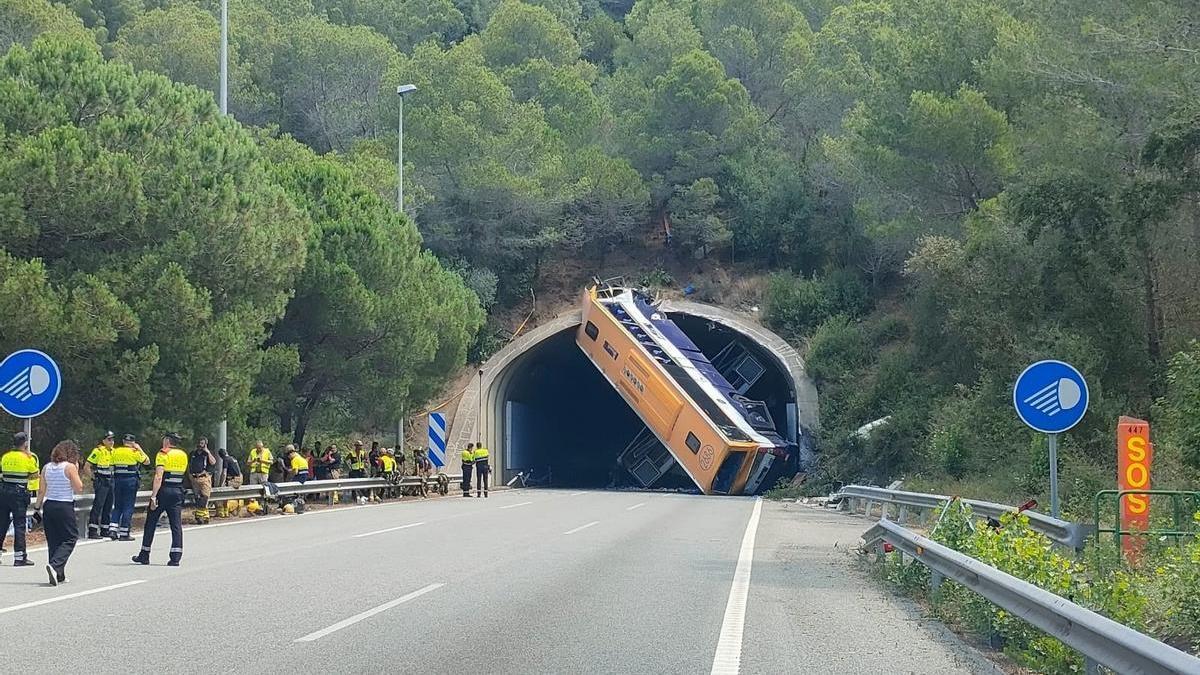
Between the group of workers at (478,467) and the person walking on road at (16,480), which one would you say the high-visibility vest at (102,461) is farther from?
the group of workers at (478,467)

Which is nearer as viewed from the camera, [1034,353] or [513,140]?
[1034,353]

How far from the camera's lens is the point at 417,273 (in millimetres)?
34594

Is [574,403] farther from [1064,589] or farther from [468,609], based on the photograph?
[1064,589]

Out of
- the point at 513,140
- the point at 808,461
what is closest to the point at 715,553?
the point at 808,461

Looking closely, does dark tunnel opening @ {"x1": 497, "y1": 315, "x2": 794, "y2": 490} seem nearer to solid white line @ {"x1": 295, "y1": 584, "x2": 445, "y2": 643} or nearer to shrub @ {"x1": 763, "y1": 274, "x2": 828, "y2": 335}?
shrub @ {"x1": 763, "y1": 274, "x2": 828, "y2": 335}

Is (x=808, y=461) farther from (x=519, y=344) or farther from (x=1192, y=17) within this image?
(x=1192, y=17)

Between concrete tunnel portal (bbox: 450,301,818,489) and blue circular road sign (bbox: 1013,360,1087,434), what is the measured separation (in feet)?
92.0

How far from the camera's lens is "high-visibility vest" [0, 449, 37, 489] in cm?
1409

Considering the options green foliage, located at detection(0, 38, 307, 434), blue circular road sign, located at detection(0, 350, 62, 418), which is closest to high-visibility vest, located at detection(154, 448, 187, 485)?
blue circular road sign, located at detection(0, 350, 62, 418)

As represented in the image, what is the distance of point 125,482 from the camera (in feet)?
59.5

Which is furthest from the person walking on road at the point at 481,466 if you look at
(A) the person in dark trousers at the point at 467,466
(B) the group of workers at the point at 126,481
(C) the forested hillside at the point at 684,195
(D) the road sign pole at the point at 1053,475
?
(D) the road sign pole at the point at 1053,475

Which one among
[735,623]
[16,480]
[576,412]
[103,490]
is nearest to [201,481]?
[103,490]

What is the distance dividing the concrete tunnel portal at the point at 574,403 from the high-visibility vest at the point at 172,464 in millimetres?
27516

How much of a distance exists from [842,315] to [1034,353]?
18.6m
